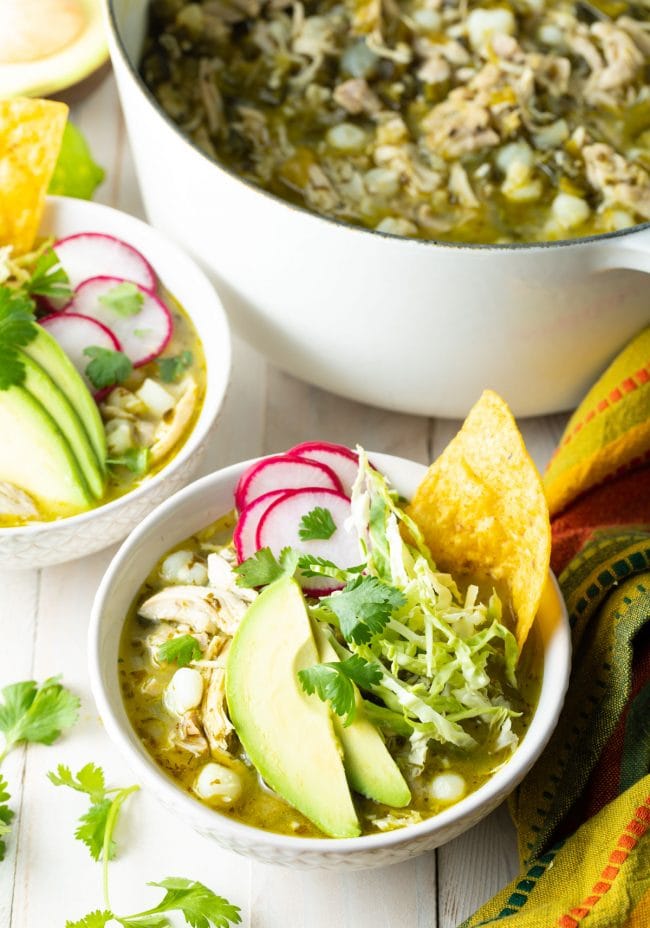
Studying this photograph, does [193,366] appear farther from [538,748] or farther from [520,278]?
[538,748]

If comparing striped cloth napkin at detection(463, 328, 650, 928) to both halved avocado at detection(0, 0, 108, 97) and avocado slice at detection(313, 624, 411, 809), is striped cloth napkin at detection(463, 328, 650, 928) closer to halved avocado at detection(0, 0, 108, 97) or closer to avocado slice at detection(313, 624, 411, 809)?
avocado slice at detection(313, 624, 411, 809)

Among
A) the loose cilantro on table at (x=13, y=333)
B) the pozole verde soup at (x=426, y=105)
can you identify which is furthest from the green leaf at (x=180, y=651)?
the pozole verde soup at (x=426, y=105)

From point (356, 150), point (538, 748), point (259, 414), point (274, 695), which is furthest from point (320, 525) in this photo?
point (356, 150)

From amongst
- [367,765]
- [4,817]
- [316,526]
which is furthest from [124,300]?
[367,765]

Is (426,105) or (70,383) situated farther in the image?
(426,105)

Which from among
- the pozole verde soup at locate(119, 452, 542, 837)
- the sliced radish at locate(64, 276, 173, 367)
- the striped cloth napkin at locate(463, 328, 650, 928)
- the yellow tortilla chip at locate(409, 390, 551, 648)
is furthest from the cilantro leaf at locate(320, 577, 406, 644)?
the sliced radish at locate(64, 276, 173, 367)

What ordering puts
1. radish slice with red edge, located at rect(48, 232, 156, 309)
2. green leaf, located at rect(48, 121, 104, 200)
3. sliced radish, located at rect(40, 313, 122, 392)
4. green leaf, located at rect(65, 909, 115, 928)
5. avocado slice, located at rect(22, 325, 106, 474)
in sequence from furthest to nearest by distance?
green leaf, located at rect(48, 121, 104, 200), radish slice with red edge, located at rect(48, 232, 156, 309), sliced radish, located at rect(40, 313, 122, 392), avocado slice, located at rect(22, 325, 106, 474), green leaf, located at rect(65, 909, 115, 928)

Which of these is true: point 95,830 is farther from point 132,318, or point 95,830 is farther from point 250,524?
point 132,318

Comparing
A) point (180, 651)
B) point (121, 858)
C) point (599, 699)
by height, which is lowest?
point (121, 858)
